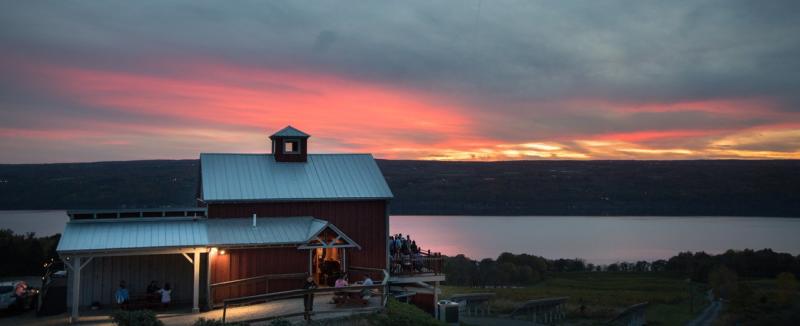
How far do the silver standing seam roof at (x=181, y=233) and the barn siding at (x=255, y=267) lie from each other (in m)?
0.47

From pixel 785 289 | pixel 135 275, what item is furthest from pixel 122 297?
pixel 785 289

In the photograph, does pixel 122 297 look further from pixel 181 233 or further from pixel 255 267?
pixel 255 267

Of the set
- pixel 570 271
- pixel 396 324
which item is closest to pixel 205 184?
pixel 396 324

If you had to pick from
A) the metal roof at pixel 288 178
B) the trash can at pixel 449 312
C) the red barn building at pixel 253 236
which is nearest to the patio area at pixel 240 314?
the red barn building at pixel 253 236

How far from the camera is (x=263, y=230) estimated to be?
20.8m

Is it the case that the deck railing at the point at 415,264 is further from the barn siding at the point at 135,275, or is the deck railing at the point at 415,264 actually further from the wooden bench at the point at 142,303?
the wooden bench at the point at 142,303

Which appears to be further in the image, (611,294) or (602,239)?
(602,239)

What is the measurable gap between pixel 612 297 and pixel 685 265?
2670 cm

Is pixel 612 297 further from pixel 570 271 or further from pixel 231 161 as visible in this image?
pixel 231 161

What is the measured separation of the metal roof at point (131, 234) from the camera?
1751 cm

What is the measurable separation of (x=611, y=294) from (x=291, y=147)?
132ft

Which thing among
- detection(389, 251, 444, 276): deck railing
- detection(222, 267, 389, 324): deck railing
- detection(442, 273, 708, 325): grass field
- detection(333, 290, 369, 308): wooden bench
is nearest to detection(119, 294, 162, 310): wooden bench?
detection(222, 267, 389, 324): deck railing

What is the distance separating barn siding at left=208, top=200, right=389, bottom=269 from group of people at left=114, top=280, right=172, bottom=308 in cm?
447

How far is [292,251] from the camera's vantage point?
2055 centimetres
